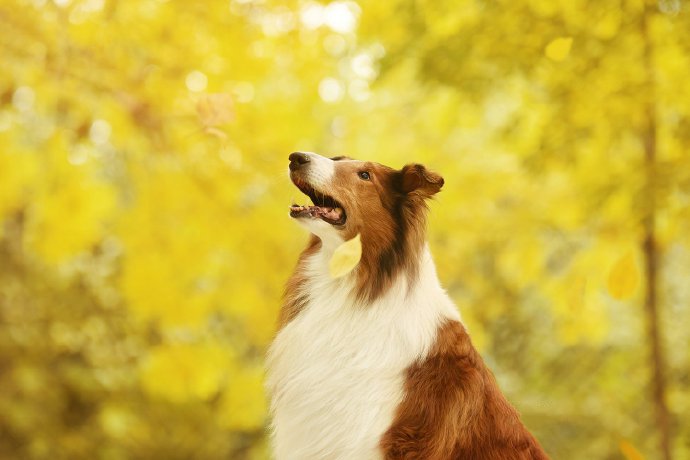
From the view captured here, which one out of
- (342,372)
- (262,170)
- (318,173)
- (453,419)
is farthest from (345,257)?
(262,170)

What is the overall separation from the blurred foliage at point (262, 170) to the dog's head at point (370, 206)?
3.33 feet

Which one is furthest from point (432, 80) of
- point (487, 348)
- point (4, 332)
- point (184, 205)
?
point (4, 332)

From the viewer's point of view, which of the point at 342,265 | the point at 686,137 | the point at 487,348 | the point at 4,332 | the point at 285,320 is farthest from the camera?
the point at 487,348

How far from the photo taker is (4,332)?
21.6ft

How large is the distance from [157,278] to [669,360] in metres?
4.30

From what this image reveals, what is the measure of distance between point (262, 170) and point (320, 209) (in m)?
2.38

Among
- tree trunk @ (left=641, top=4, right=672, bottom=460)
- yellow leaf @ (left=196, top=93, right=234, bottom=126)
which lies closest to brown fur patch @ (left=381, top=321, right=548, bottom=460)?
tree trunk @ (left=641, top=4, right=672, bottom=460)

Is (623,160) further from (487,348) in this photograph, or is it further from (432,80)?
(487,348)

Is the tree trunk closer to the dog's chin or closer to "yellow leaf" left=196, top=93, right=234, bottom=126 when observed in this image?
the dog's chin

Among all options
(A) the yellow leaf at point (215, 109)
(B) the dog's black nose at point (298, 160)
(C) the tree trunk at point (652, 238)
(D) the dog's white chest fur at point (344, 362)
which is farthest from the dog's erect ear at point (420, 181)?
(A) the yellow leaf at point (215, 109)

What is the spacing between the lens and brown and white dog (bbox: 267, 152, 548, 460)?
87.2 inches

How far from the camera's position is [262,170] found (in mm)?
4598

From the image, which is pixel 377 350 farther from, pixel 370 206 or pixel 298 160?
pixel 298 160

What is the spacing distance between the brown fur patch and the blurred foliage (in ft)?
3.20
